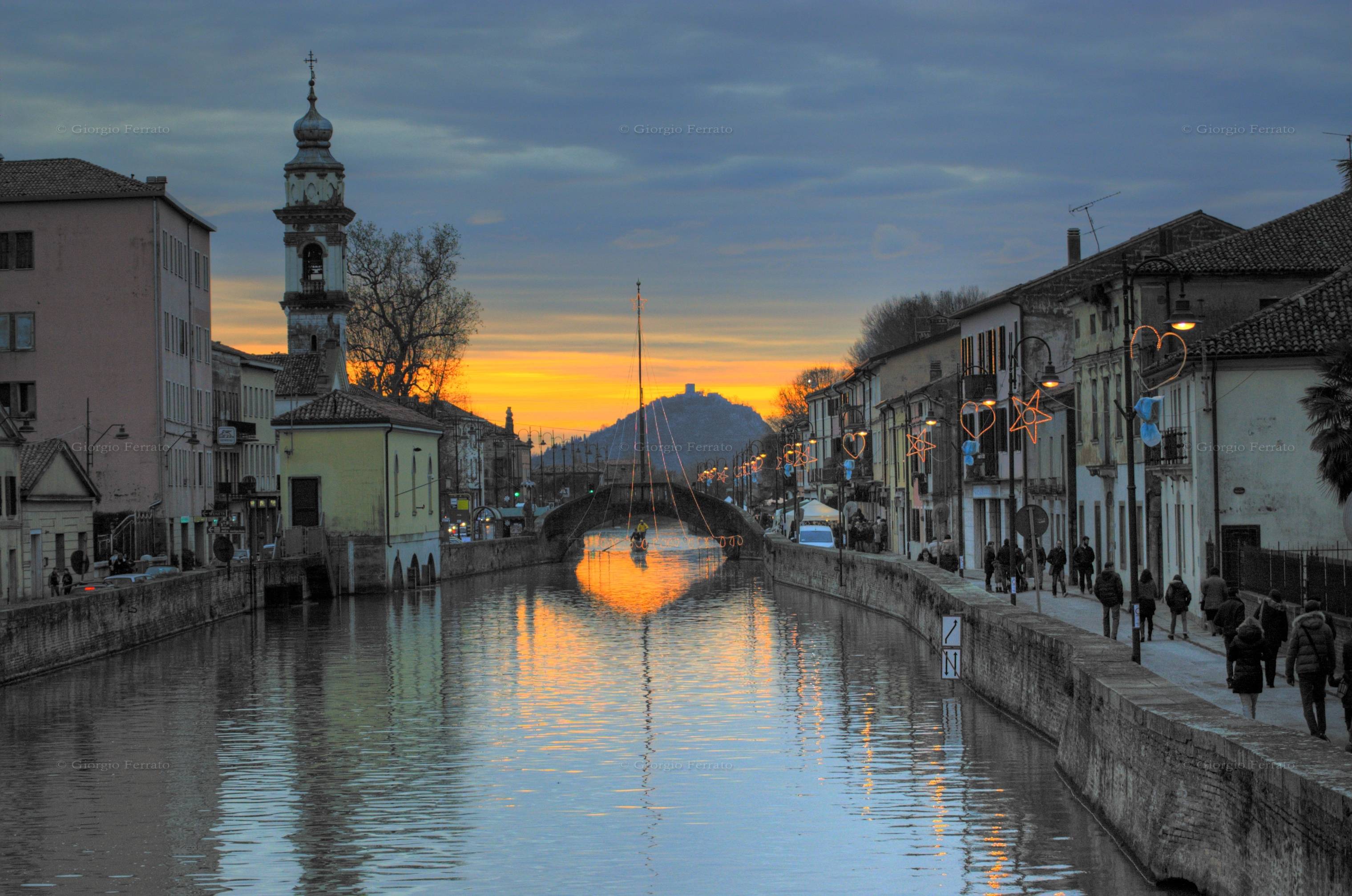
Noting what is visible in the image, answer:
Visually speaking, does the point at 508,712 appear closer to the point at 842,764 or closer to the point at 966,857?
the point at 842,764

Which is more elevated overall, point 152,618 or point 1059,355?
point 1059,355

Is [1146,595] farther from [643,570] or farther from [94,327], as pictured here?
[643,570]

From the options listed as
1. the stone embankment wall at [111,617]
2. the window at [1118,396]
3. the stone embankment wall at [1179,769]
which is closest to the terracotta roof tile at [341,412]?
the stone embankment wall at [111,617]

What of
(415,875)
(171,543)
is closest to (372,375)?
(171,543)

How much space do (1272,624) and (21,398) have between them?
5173 centimetres

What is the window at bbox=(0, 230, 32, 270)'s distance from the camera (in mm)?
63312

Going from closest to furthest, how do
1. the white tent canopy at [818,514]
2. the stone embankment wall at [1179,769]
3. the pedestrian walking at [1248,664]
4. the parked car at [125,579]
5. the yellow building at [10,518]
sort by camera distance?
the stone embankment wall at [1179,769], the pedestrian walking at [1248,664], the yellow building at [10,518], the parked car at [125,579], the white tent canopy at [818,514]

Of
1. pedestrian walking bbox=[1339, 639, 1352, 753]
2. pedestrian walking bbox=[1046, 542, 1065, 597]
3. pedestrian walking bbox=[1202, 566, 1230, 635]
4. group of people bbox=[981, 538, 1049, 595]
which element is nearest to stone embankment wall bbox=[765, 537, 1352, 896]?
pedestrian walking bbox=[1339, 639, 1352, 753]

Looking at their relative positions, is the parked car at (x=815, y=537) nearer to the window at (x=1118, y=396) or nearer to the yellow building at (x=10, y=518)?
the window at (x=1118, y=396)

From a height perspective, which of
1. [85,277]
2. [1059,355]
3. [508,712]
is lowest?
[508,712]

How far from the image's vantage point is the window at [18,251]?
63.3m

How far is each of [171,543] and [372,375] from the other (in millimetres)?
21619

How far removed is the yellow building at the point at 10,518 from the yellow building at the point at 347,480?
79.4 ft

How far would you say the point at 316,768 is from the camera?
25.7 metres
